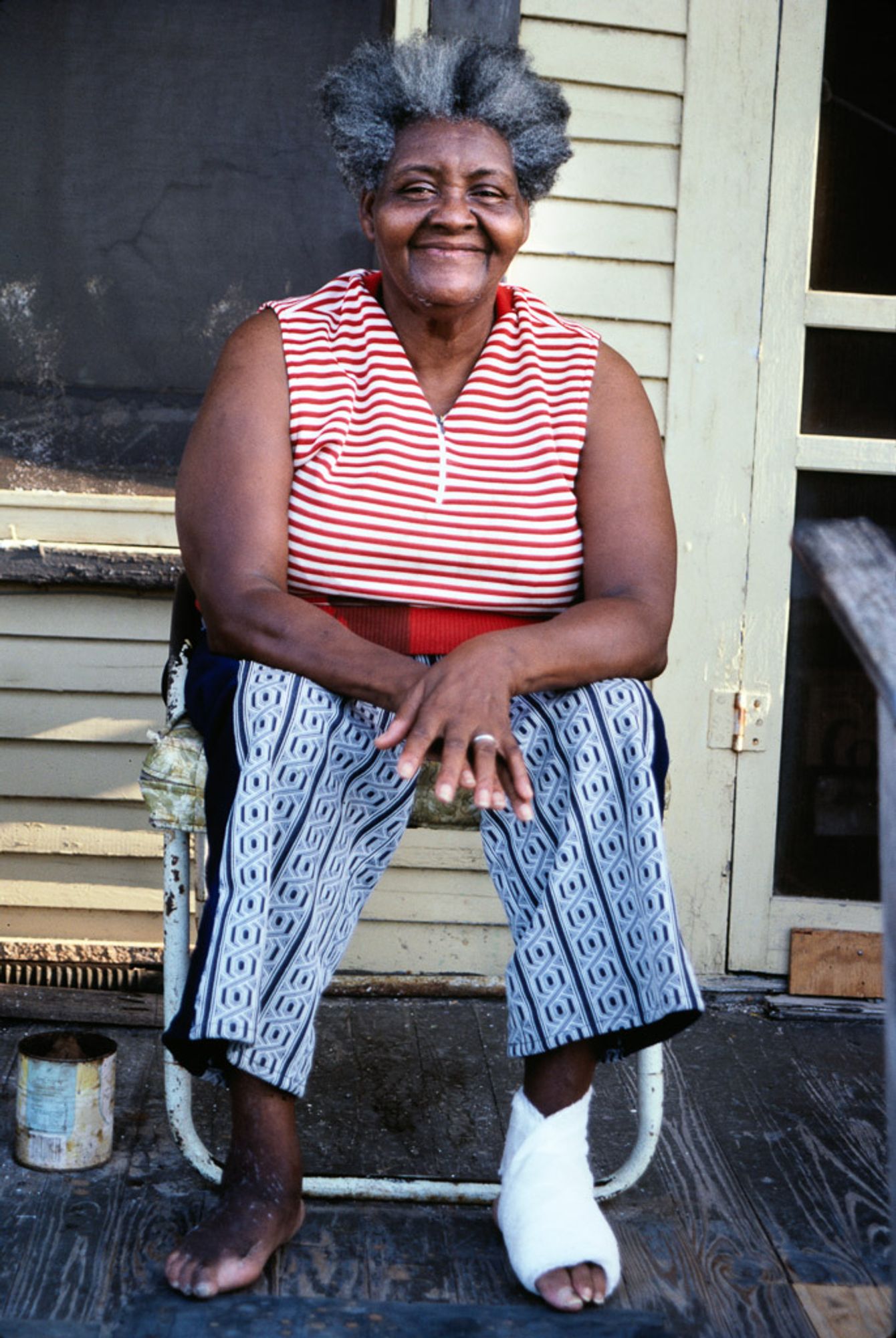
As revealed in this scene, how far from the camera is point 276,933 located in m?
1.93

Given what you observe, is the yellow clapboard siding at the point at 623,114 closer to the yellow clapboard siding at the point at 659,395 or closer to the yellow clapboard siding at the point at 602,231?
the yellow clapboard siding at the point at 602,231

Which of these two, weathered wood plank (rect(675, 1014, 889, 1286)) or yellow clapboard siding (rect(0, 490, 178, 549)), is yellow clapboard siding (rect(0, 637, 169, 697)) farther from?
weathered wood plank (rect(675, 1014, 889, 1286))

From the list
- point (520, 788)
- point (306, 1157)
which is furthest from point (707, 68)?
point (306, 1157)

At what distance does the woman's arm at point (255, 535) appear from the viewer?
2.00 metres

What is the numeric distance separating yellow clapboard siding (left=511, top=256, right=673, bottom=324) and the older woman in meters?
0.45

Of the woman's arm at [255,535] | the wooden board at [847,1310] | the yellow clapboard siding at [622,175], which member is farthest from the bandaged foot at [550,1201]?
the yellow clapboard siding at [622,175]

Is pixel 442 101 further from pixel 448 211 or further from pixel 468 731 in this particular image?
pixel 468 731

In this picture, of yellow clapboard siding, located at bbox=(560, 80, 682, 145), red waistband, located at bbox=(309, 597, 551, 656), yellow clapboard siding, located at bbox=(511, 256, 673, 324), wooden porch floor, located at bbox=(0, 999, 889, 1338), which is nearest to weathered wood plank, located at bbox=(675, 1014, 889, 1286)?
wooden porch floor, located at bbox=(0, 999, 889, 1338)

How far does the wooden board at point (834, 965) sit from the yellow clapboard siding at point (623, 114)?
1.71 metres

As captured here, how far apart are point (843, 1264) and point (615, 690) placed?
0.85 metres

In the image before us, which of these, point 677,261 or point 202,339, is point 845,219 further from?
point 202,339

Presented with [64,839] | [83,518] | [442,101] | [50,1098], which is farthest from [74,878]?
[442,101]

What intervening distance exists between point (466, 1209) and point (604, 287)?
184 centimetres

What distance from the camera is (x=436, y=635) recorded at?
88.1 inches
